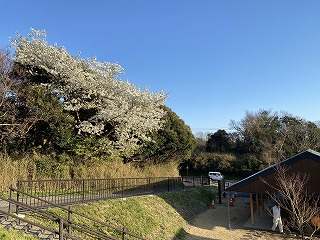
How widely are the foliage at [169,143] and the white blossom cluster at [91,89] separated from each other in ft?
7.77

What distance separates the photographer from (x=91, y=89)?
17094mm

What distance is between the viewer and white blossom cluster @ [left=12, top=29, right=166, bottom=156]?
648 inches

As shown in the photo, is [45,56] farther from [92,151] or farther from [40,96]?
[92,151]

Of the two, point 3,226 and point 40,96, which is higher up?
point 40,96

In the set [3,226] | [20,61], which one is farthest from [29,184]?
[20,61]

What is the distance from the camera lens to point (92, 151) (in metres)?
16.6

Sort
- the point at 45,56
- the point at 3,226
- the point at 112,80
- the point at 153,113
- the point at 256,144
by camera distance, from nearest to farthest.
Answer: the point at 3,226
the point at 45,56
the point at 112,80
the point at 153,113
the point at 256,144

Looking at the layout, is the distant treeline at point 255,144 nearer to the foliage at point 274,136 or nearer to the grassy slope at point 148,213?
the foliage at point 274,136

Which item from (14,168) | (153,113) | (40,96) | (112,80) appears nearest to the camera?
(14,168)

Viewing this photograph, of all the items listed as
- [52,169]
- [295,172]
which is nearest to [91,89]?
[52,169]

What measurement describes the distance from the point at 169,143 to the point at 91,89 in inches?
369

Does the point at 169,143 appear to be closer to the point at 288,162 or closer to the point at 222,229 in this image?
the point at 222,229

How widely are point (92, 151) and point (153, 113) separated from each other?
6.10 meters

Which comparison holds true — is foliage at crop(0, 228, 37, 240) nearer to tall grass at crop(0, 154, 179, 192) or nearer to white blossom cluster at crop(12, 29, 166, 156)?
tall grass at crop(0, 154, 179, 192)
